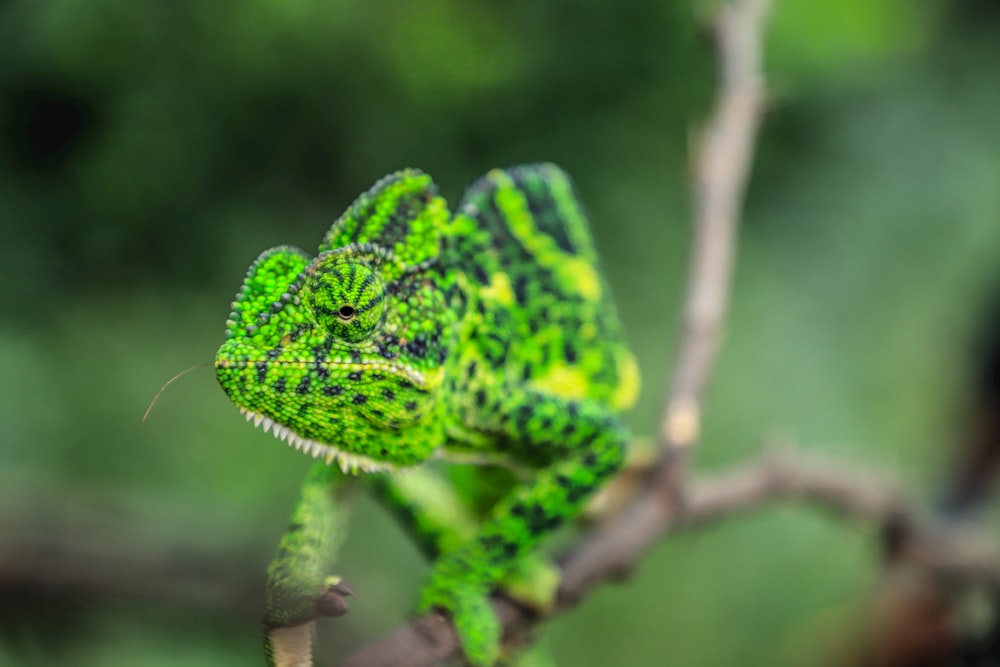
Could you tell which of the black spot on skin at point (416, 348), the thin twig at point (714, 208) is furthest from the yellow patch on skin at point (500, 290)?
the thin twig at point (714, 208)

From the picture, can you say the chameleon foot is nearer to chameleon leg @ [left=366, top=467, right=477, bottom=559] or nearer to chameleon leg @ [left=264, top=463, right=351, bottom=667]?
chameleon leg @ [left=366, top=467, right=477, bottom=559]

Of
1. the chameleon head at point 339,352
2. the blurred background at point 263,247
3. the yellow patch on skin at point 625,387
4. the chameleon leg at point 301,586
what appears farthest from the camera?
the blurred background at point 263,247

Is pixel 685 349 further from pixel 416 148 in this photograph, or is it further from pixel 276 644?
pixel 276 644

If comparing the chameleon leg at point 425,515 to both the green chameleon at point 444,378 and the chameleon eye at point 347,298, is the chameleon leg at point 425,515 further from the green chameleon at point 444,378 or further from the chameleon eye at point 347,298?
the chameleon eye at point 347,298

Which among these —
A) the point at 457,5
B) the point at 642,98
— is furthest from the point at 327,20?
the point at 642,98

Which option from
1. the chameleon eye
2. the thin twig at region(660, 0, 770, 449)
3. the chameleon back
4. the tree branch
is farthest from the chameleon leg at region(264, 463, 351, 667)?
the thin twig at region(660, 0, 770, 449)

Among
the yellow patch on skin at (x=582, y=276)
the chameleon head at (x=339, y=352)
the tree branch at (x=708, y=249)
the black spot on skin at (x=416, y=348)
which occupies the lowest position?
the chameleon head at (x=339, y=352)

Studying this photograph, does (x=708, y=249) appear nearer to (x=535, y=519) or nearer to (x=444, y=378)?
(x=535, y=519)
